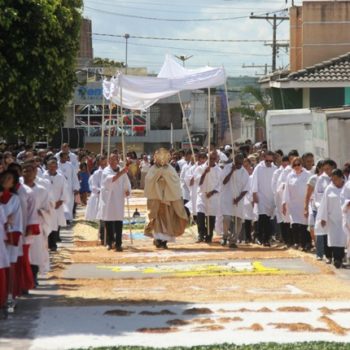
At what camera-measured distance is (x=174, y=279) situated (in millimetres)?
17094

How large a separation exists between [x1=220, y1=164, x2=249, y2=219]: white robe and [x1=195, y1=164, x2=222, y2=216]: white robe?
2.40ft

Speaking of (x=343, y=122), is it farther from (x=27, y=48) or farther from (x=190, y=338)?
(x=190, y=338)

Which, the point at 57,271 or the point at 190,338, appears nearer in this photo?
the point at 190,338

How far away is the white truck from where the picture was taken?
22.8 metres

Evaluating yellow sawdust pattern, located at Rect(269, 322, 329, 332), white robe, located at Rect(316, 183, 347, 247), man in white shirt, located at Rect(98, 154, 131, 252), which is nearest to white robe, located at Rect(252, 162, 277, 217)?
man in white shirt, located at Rect(98, 154, 131, 252)

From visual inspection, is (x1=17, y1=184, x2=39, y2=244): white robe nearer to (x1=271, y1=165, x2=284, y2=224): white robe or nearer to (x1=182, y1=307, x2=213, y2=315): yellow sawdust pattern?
(x1=182, y1=307, x2=213, y2=315): yellow sawdust pattern

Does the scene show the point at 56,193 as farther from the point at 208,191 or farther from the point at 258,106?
the point at 258,106

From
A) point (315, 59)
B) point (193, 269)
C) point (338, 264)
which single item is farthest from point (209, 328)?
point (315, 59)

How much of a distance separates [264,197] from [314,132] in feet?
7.98

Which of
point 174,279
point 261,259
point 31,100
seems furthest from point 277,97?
point 31,100

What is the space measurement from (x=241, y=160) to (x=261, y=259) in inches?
154

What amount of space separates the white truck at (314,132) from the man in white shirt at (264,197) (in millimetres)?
1295

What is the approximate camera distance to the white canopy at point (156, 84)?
22438 mm

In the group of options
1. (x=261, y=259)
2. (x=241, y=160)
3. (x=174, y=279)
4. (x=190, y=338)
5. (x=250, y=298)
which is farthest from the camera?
(x=241, y=160)
